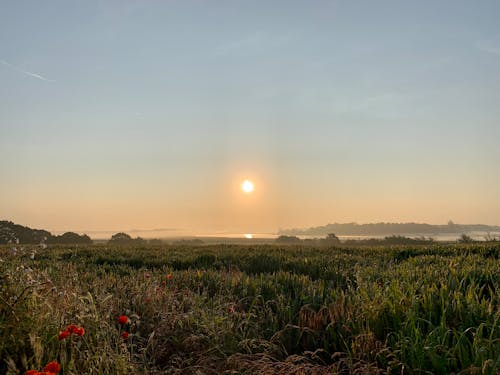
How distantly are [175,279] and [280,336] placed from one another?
4.11m

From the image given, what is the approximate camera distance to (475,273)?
23.9 feet

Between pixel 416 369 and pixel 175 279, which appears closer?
pixel 416 369

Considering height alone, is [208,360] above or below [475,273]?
below

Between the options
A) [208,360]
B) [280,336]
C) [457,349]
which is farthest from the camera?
[280,336]

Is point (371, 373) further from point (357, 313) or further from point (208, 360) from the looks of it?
point (208, 360)

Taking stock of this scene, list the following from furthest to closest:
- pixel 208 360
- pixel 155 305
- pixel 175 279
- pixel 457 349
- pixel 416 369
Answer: pixel 175 279, pixel 155 305, pixel 208 360, pixel 457 349, pixel 416 369

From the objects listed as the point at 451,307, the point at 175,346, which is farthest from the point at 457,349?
the point at 175,346

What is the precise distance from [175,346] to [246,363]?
1.36m

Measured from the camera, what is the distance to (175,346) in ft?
16.8

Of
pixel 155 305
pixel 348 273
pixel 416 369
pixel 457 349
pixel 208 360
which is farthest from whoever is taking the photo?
pixel 348 273

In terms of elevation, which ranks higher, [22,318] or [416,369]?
[22,318]

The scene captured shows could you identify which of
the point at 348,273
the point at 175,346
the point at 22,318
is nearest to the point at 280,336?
the point at 175,346

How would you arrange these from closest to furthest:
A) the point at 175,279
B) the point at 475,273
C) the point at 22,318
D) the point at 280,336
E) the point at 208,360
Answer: the point at 22,318
the point at 208,360
the point at 280,336
the point at 475,273
the point at 175,279

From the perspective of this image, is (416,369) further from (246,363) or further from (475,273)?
(475,273)
